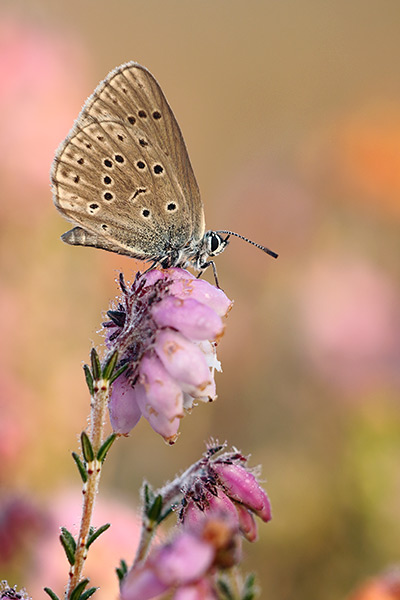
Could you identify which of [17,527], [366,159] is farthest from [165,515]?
[366,159]

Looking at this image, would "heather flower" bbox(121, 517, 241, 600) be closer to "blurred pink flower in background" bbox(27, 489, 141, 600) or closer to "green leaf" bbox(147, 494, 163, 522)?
"green leaf" bbox(147, 494, 163, 522)

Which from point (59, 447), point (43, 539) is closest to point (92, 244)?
point (43, 539)

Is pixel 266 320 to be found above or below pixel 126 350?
above

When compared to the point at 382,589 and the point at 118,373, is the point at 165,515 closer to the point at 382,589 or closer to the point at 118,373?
the point at 118,373

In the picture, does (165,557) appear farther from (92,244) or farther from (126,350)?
(92,244)

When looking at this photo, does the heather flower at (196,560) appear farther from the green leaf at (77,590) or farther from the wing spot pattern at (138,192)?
the wing spot pattern at (138,192)

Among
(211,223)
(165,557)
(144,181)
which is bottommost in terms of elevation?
(165,557)

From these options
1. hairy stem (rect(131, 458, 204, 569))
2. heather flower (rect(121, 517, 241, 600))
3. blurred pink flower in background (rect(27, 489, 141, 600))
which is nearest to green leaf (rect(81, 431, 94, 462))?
hairy stem (rect(131, 458, 204, 569))
